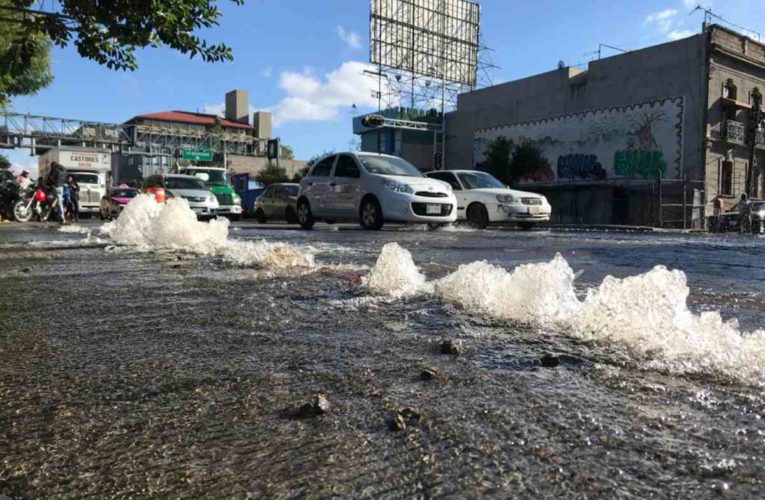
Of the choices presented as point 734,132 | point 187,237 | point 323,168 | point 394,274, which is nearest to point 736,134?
point 734,132

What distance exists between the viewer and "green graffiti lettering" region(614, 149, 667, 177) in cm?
2911

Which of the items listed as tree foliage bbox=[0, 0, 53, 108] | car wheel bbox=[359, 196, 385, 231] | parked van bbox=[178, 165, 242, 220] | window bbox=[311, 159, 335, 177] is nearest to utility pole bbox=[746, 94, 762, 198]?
parked van bbox=[178, 165, 242, 220]

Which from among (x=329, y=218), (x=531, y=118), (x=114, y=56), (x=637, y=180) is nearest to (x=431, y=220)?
(x=329, y=218)

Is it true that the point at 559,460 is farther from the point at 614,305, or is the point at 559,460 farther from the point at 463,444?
the point at 614,305

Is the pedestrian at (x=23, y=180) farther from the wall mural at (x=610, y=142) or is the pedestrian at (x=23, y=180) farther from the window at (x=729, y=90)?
the window at (x=729, y=90)

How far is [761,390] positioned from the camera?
190cm

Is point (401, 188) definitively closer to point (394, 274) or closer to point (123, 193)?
point (394, 274)

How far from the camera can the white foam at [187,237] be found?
18.5ft

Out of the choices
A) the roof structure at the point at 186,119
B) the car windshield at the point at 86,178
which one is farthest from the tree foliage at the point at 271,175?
the car windshield at the point at 86,178

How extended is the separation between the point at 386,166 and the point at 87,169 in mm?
23992

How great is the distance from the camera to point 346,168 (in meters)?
12.7

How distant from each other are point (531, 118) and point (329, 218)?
25635mm

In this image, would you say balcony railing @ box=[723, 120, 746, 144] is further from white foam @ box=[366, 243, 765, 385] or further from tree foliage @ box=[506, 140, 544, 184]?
white foam @ box=[366, 243, 765, 385]

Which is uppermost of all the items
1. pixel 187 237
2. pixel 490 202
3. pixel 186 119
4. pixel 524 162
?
pixel 186 119
